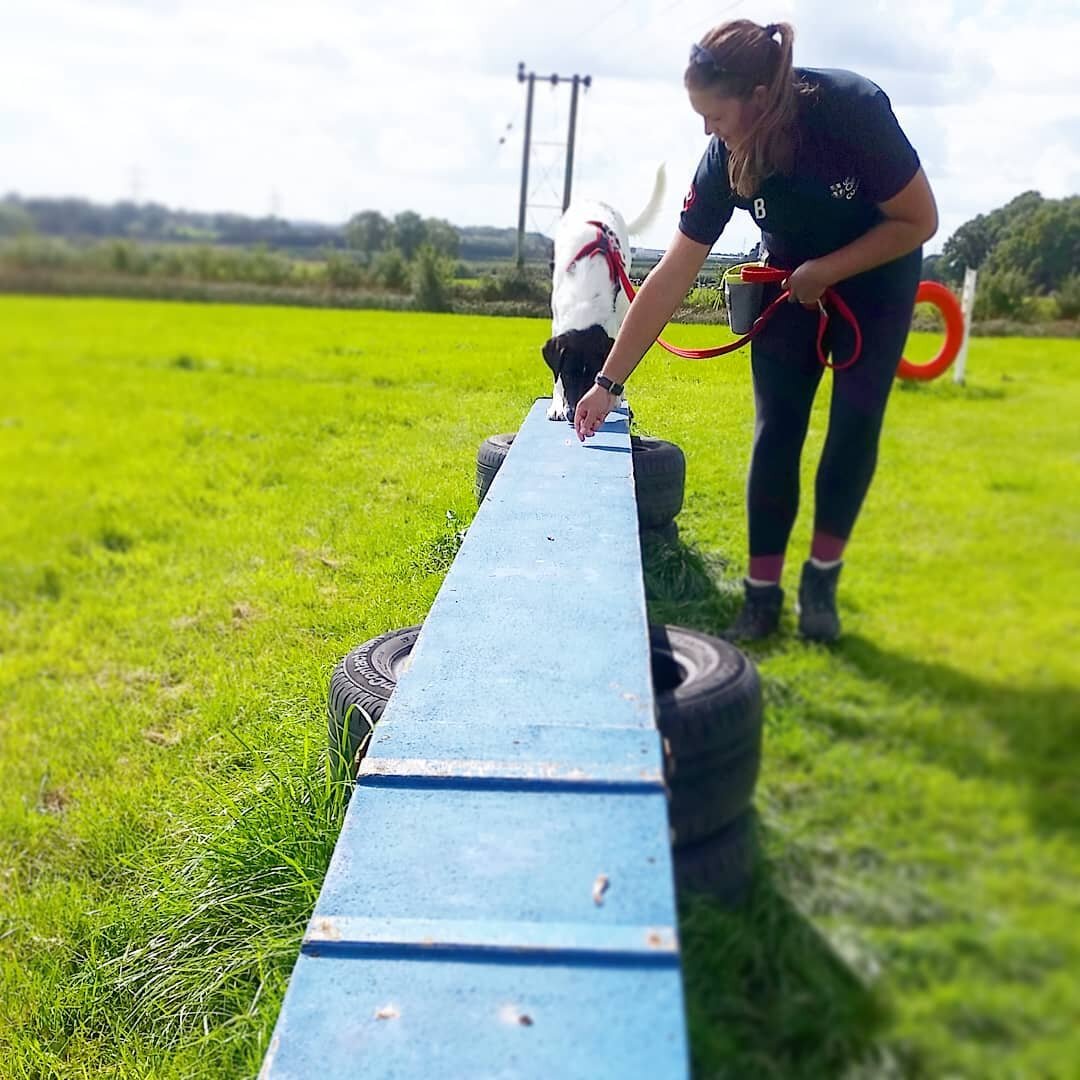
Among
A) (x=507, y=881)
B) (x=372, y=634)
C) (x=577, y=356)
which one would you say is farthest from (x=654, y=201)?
(x=372, y=634)

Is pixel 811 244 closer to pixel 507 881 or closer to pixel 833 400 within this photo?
pixel 833 400

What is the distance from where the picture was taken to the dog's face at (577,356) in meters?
3.26

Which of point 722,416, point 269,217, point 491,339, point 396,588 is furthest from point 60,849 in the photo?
point 722,416

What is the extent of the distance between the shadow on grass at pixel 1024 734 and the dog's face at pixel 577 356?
90.4 inches

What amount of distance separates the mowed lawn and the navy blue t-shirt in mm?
188

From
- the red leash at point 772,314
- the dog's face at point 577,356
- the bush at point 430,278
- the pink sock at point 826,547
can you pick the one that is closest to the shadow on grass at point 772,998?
the pink sock at point 826,547

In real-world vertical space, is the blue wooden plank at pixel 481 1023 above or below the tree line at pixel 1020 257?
below

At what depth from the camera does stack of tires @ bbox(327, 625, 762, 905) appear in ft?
4.08

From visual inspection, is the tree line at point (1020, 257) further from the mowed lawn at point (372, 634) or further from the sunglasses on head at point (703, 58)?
the sunglasses on head at point (703, 58)

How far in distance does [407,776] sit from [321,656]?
2.21 m

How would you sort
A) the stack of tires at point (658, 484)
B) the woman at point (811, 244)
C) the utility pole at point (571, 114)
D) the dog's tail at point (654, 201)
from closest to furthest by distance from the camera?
the woman at point (811, 244) < the dog's tail at point (654, 201) < the stack of tires at point (658, 484) < the utility pole at point (571, 114)

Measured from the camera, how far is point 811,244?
1.20m

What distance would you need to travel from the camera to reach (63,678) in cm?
443

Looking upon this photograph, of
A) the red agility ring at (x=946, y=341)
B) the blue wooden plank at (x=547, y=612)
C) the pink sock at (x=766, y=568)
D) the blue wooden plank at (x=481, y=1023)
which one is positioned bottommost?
the blue wooden plank at (x=481, y=1023)
